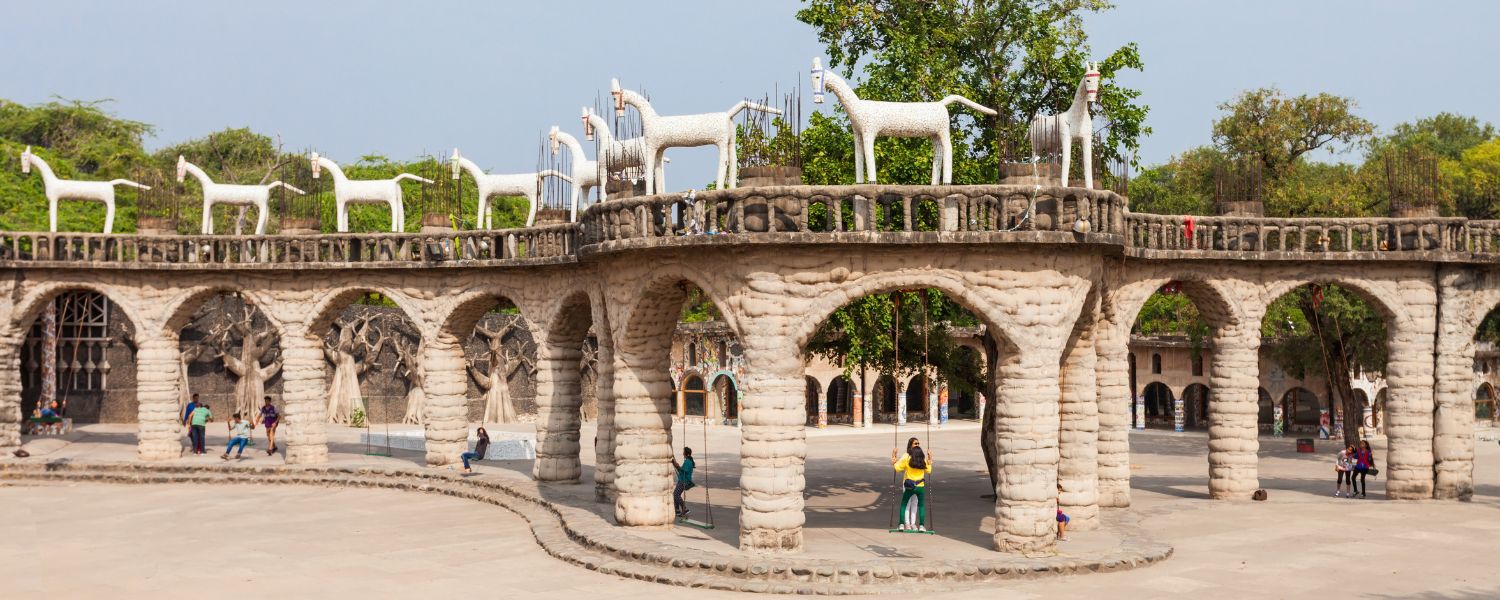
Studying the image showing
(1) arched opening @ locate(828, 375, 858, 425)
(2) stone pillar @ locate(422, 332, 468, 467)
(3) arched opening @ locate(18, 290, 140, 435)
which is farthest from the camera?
(1) arched opening @ locate(828, 375, 858, 425)

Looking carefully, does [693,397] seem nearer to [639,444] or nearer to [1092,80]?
[639,444]

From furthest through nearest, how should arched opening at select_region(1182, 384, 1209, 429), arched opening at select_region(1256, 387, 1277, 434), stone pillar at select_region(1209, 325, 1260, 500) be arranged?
arched opening at select_region(1256, 387, 1277, 434)
arched opening at select_region(1182, 384, 1209, 429)
stone pillar at select_region(1209, 325, 1260, 500)

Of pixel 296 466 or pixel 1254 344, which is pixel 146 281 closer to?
pixel 296 466

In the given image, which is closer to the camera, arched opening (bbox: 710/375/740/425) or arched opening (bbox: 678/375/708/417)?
arched opening (bbox: 710/375/740/425)

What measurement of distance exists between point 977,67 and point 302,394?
47.5 feet

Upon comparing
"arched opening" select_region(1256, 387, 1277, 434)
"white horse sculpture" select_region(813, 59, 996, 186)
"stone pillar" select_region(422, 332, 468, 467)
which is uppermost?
"white horse sculpture" select_region(813, 59, 996, 186)

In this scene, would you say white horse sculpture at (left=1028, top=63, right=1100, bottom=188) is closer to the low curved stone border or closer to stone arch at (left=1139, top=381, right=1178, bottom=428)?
the low curved stone border

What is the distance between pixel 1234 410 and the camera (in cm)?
2327

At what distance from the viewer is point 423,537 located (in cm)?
1992

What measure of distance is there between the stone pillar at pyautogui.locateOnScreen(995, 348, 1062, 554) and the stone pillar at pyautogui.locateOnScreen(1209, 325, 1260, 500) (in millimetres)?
7829

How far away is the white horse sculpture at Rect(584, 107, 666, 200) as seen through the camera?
19264 mm

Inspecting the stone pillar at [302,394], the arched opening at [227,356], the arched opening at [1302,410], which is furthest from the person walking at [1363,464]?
the arched opening at [227,356]

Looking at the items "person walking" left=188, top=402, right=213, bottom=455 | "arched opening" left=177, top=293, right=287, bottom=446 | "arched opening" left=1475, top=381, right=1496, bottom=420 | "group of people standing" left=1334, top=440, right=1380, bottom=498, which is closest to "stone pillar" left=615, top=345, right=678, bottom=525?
"group of people standing" left=1334, top=440, right=1380, bottom=498

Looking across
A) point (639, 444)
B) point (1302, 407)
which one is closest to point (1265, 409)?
point (1302, 407)
